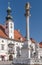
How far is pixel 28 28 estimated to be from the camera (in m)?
28.5

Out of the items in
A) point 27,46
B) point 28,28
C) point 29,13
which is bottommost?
point 27,46

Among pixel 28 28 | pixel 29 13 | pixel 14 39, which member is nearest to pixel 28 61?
pixel 28 28

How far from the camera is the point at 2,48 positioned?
4244 centimetres

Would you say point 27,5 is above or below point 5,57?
above

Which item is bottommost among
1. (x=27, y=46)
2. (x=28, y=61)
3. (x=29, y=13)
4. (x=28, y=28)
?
(x=28, y=61)

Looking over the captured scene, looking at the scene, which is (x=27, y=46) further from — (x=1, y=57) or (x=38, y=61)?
(x=1, y=57)

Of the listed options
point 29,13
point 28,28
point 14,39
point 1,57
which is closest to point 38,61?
point 28,28

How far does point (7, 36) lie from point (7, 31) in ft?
4.38

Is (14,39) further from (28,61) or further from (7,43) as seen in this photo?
(28,61)

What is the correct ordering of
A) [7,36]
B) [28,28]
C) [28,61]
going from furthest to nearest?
[7,36], [28,28], [28,61]

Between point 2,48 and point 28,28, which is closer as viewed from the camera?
point 28,28

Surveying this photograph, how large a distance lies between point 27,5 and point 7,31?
1760 cm

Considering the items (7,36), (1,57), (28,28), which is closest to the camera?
(28,28)

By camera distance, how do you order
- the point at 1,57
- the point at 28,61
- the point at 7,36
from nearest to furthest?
the point at 28,61, the point at 1,57, the point at 7,36
